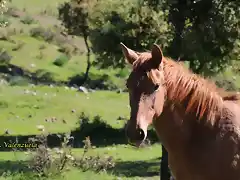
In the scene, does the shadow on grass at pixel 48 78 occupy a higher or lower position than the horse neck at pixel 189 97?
lower

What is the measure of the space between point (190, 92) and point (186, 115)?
0.23 m

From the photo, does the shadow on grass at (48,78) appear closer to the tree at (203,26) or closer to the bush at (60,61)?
the bush at (60,61)

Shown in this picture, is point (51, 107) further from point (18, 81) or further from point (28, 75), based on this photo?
point (28, 75)

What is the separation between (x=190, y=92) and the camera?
5.44 m

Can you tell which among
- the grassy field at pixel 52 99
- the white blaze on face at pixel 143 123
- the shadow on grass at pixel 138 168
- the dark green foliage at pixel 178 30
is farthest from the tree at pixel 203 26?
the white blaze on face at pixel 143 123

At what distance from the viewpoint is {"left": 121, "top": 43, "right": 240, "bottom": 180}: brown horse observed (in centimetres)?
513

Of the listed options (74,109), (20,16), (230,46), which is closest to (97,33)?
(74,109)

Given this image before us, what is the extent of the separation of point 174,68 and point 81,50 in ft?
117

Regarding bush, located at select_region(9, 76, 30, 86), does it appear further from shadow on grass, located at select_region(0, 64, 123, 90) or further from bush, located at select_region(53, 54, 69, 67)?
bush, located at select_region(53, 54, 69, 67)

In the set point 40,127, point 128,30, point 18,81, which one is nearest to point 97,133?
point 40,127

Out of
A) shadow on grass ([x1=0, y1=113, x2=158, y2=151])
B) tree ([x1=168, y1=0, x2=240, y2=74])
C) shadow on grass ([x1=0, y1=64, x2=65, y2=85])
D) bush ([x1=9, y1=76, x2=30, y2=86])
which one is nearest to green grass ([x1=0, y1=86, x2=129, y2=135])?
shadow on grass ([x1=0, y1=113, x2=158, y2=151])

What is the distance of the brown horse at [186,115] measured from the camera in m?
5.13

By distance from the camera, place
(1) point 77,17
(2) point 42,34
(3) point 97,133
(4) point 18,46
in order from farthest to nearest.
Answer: (2) point 42,34
(4) point 18,46
(1) point 77,17
(3) point 97,133

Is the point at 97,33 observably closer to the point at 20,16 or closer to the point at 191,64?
the point at 191,64
